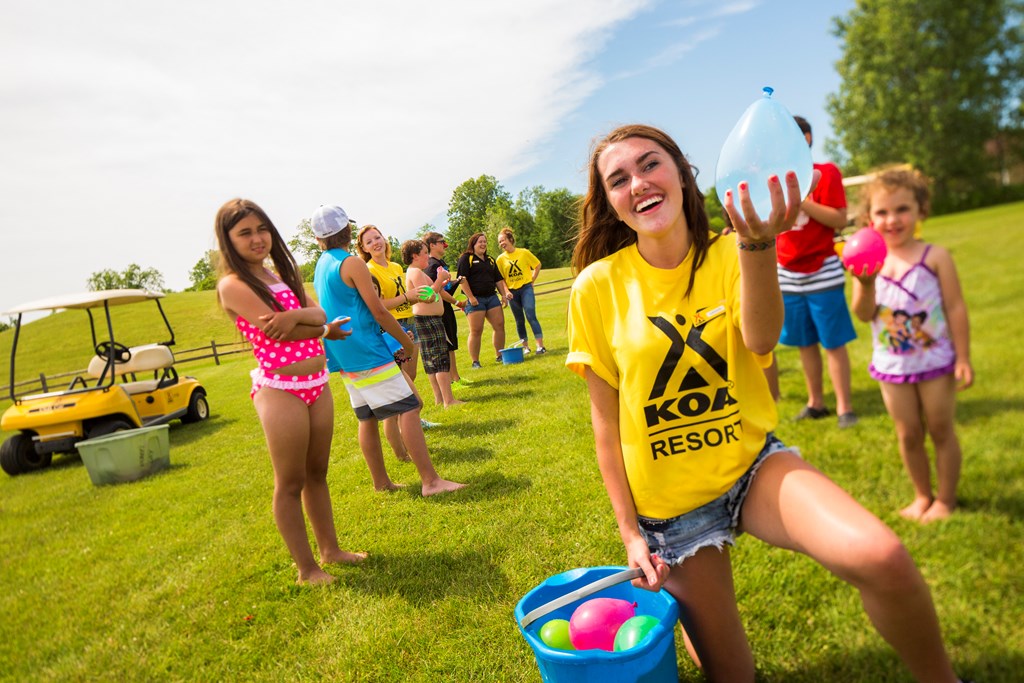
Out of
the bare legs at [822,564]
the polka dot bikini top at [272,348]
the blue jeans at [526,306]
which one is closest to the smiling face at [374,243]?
the polka dot bikini top at [272,348]

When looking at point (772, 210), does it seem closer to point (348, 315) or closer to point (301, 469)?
point (301, 469)

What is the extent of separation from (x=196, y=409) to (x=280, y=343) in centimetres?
926

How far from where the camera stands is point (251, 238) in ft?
10.0

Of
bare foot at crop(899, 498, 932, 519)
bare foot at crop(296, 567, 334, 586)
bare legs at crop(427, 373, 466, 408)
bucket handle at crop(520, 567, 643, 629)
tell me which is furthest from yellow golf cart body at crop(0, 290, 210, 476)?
bare foot at crop(899, 498, 932, 519)

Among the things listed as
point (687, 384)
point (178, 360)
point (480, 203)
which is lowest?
point (178, 360)

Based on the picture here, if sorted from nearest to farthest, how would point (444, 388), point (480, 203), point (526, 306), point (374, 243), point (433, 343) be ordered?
point (480, 203)
point (374, 243)
point (433, 343)
point (444, 388)
point (526, 306)

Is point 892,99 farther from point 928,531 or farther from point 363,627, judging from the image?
point 363,627

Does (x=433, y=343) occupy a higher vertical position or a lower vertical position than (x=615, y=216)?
lower

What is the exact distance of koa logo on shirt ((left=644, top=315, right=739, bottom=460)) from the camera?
1.82 metres

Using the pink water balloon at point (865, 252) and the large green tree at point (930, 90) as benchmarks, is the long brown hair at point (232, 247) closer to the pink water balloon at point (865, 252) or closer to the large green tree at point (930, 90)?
the pink water balloon at point (865, 252)

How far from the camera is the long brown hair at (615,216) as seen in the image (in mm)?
1899

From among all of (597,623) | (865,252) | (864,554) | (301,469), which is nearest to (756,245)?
(864,554)

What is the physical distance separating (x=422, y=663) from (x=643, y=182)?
2191 millimetres

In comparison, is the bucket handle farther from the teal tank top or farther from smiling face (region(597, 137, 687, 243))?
the teal tank top
